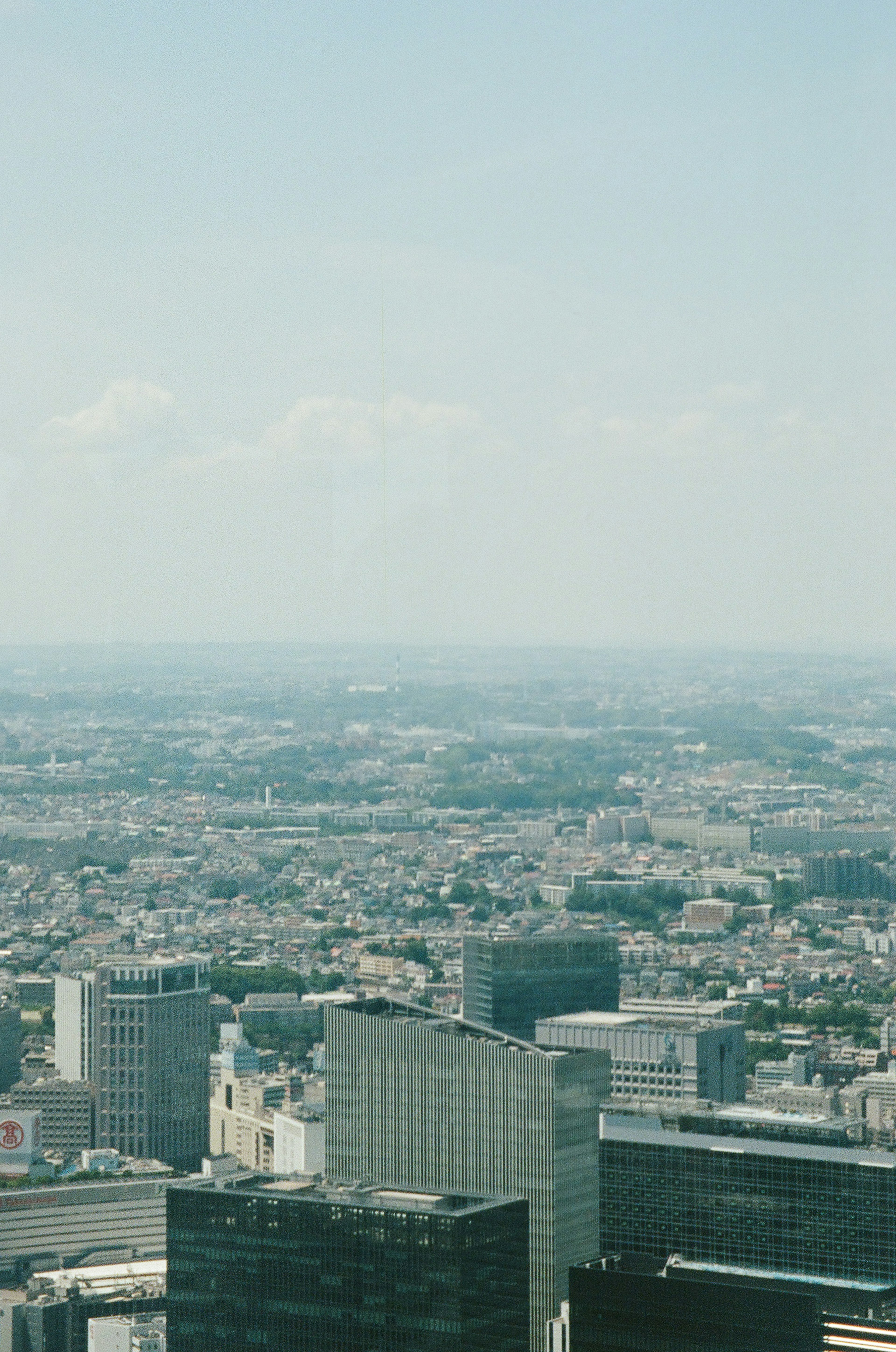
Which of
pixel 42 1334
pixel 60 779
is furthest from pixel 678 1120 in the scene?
pixel 60 779

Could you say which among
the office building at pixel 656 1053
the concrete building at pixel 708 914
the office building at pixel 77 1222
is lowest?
the office building at pixel 77 1222

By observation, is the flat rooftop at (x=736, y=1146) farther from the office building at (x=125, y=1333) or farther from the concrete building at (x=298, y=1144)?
the concrete building at (x=298, y=1144)

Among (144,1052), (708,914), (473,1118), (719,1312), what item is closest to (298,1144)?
(144,1052)

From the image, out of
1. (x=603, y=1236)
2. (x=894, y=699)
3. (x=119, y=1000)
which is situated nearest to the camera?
(x=603, y=1236)

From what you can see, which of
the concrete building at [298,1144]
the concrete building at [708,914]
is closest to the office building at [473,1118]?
the concrete building at [298,1144]

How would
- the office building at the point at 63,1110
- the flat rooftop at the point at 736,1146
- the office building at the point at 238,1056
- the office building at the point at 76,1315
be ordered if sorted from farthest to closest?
1. the office building at the point at 238,1056
2. the office building at the point at 63,1110
3. the office building at the point at 76,1315
4. the flat rooftop at the point at 736,1146

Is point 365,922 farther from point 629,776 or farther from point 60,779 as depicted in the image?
point 629,776

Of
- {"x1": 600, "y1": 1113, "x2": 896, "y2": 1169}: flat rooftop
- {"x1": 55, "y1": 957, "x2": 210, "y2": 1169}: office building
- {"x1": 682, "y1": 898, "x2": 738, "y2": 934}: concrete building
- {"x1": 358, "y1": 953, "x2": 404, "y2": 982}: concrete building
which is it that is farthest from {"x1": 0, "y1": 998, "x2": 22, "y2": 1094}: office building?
{"x1": 682, "y1": 898, "x2": 738, "y2": 934}: concrete building
